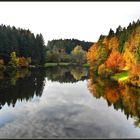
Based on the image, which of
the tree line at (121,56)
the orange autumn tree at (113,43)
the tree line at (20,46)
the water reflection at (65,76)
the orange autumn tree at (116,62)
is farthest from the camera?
the tree line at (20,46)

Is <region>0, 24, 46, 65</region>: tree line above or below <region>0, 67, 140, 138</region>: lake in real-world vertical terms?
above

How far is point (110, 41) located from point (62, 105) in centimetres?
6755

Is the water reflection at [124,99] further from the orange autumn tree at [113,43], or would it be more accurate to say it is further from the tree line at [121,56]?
the orange autumn tree at [113,43]

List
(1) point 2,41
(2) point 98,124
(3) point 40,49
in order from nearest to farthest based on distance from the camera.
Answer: (2) point 98,124, (1) point 2,41, (3) point 40,49

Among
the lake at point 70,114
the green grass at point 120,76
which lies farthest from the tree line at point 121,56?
the lake at point 70,114

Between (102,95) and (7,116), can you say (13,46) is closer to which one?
(102,95)

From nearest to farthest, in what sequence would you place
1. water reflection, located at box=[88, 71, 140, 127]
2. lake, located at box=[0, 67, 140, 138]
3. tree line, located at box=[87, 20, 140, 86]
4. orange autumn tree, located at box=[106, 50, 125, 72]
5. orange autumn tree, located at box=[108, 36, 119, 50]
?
lake, located at box=[0, 67, 140, 138]
water reflection, located at box=[88, 71, 140, 127]
tree line, located at box=[87, 20, 140, 86]
orange autumn tree, located at box=[106, 50, 125, 72]
orange autumn tree, located at box=[108, 36, 119, 50]

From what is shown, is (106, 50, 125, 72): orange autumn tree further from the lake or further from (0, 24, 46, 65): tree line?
(0, 24, 46, 65): tree line

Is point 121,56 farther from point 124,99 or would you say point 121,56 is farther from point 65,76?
point 124,99

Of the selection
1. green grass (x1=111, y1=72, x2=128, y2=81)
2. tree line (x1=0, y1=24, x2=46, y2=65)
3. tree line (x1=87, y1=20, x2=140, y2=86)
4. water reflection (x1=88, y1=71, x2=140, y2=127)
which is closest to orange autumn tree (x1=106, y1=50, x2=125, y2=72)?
tree line (x1=87, y1=20, x2=140, y2=86)

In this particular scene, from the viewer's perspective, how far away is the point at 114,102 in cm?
4981

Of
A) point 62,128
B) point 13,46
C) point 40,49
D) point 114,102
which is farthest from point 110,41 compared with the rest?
point 62,128

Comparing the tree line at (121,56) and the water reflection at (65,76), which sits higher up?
the tree line at (121,56)

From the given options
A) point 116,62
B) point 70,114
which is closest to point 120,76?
point 116,62
